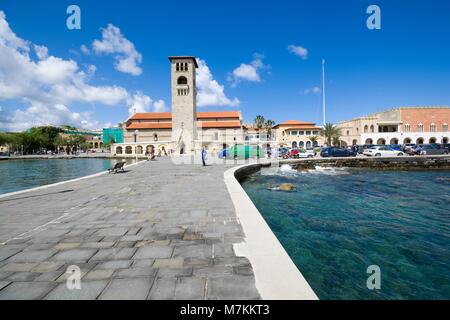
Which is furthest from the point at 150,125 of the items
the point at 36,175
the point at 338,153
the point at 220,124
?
the point at 338,153

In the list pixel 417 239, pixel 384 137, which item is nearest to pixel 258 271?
pixel 417 239

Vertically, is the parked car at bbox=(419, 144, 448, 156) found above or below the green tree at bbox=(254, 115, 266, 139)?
below

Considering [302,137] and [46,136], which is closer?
[302,137]

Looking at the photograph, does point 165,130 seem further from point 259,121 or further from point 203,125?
point 259,121

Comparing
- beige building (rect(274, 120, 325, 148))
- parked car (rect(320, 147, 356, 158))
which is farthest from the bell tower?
beige building (rect(274, 120, 325, 148))

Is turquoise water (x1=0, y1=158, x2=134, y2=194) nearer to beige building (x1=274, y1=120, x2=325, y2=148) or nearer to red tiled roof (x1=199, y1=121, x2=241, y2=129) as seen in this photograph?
red tiled roof (x1=199, y1=121, x2=241, y2=129)

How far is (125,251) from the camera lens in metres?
3.88

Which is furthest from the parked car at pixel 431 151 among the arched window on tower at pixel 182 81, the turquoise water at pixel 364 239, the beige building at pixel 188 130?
the arched window on tower at pixel 182 81

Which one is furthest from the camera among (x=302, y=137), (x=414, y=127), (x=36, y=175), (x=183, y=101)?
(x=302, y=137)

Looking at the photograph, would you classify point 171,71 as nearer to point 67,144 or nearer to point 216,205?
point 216,205

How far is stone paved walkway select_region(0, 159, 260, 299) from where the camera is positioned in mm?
2840

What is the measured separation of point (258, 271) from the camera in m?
3.07

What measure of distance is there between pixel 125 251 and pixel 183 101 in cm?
4950

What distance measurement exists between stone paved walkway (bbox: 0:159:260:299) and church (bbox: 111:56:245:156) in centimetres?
3896
